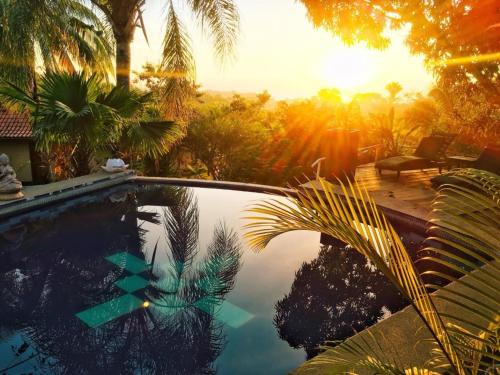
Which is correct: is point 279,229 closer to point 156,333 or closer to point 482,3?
point 156,333

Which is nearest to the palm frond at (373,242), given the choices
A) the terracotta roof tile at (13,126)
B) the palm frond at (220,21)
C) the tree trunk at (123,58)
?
the palm frond at (220,21)

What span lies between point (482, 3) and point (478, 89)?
2323 mm

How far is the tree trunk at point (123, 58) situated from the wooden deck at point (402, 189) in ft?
20.1

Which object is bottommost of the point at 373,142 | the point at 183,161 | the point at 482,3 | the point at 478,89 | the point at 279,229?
the point at 183,161

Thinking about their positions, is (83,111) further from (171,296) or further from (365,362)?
(365,362)

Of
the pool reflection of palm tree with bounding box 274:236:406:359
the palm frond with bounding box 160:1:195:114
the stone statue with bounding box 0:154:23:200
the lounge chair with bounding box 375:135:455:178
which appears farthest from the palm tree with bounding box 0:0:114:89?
the lounge chair with bounding box 375:135:455:178

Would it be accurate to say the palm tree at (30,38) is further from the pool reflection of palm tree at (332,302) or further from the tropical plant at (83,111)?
the pool reflection of palm tree at (332,302)

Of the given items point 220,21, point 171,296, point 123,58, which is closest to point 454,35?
point 220,21

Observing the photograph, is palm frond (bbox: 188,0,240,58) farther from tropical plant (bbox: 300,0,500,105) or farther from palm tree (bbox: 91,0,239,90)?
tropical plant (bbox: 300,0,500,105)

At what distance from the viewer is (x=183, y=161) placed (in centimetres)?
1534

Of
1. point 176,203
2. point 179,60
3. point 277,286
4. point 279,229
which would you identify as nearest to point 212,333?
point 277,286

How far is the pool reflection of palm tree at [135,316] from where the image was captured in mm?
3643

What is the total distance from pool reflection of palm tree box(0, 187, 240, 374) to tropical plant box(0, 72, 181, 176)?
8.03 ft

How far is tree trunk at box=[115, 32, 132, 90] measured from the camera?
10141 mm
